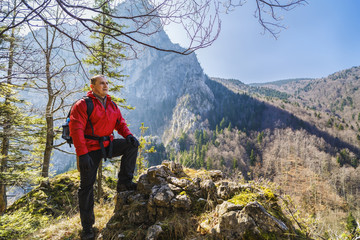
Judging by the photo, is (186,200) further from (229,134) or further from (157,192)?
(229,134)

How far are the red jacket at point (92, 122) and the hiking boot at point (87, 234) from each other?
115 centimetres

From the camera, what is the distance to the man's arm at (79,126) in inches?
83.5

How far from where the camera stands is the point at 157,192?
2432mm

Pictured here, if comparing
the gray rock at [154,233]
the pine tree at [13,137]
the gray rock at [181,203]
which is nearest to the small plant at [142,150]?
the pine tree at [13,137]

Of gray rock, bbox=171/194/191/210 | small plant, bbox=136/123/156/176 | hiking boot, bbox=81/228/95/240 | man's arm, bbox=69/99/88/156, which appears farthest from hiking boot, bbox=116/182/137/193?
small plant, bbox=136/123/156/176

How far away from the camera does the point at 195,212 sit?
2230mm

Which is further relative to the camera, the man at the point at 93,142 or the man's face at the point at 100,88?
the man's face at the point at 100,88

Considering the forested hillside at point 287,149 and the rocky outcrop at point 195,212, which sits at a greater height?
the rocky outcrop at point 195,212

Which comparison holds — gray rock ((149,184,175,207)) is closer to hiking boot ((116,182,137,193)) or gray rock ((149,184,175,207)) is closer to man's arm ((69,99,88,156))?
hiking boot ((116,182,137,193))

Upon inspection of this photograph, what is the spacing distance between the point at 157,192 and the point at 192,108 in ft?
437

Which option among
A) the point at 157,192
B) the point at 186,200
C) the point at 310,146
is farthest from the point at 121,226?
the point at 310,146

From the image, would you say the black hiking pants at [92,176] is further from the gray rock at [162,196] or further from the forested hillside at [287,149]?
the forested hillside at [287,149]

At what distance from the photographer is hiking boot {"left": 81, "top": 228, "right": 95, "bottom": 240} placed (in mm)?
2277

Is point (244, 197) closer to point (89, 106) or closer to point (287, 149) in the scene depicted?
point (89, 106)
